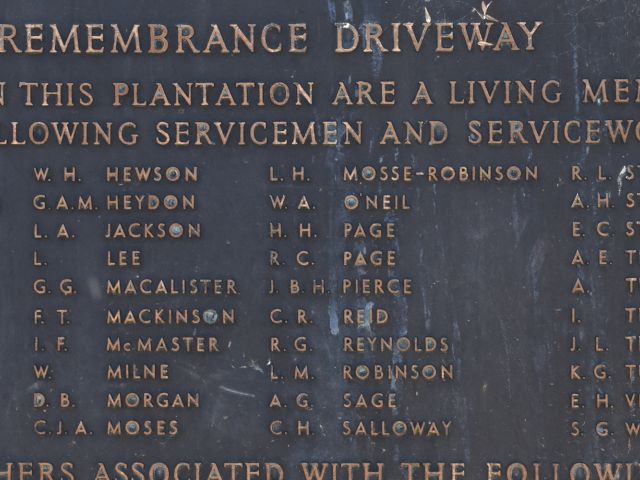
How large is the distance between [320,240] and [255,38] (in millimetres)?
1260

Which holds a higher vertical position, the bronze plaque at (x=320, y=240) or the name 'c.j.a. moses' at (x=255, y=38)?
the name 'c.j.a. moses' at (x=255, y=38)

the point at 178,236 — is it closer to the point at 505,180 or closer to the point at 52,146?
the point at 52,146

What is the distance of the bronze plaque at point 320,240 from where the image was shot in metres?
6.34

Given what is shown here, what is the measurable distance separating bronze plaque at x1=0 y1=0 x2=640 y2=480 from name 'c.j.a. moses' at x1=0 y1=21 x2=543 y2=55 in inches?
0.6

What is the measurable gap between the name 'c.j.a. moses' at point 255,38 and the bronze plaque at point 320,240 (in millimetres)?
14

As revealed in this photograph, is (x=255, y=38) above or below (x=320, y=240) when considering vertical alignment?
above

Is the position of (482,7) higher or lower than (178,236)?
higher

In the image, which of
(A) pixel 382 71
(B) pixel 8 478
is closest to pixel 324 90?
(A) pixel 382 71

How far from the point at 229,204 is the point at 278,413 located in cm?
125

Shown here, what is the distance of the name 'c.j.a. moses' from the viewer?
650cm

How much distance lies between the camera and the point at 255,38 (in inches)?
257

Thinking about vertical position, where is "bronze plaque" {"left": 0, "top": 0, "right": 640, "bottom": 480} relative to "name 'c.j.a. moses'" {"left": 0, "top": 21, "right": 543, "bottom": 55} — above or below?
below

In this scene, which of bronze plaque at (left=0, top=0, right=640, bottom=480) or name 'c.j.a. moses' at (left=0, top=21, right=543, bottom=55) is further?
name 'c.j.a. moses' at (left=0, top=21, right=543, bottom=55)

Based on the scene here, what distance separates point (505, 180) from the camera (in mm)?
6441
